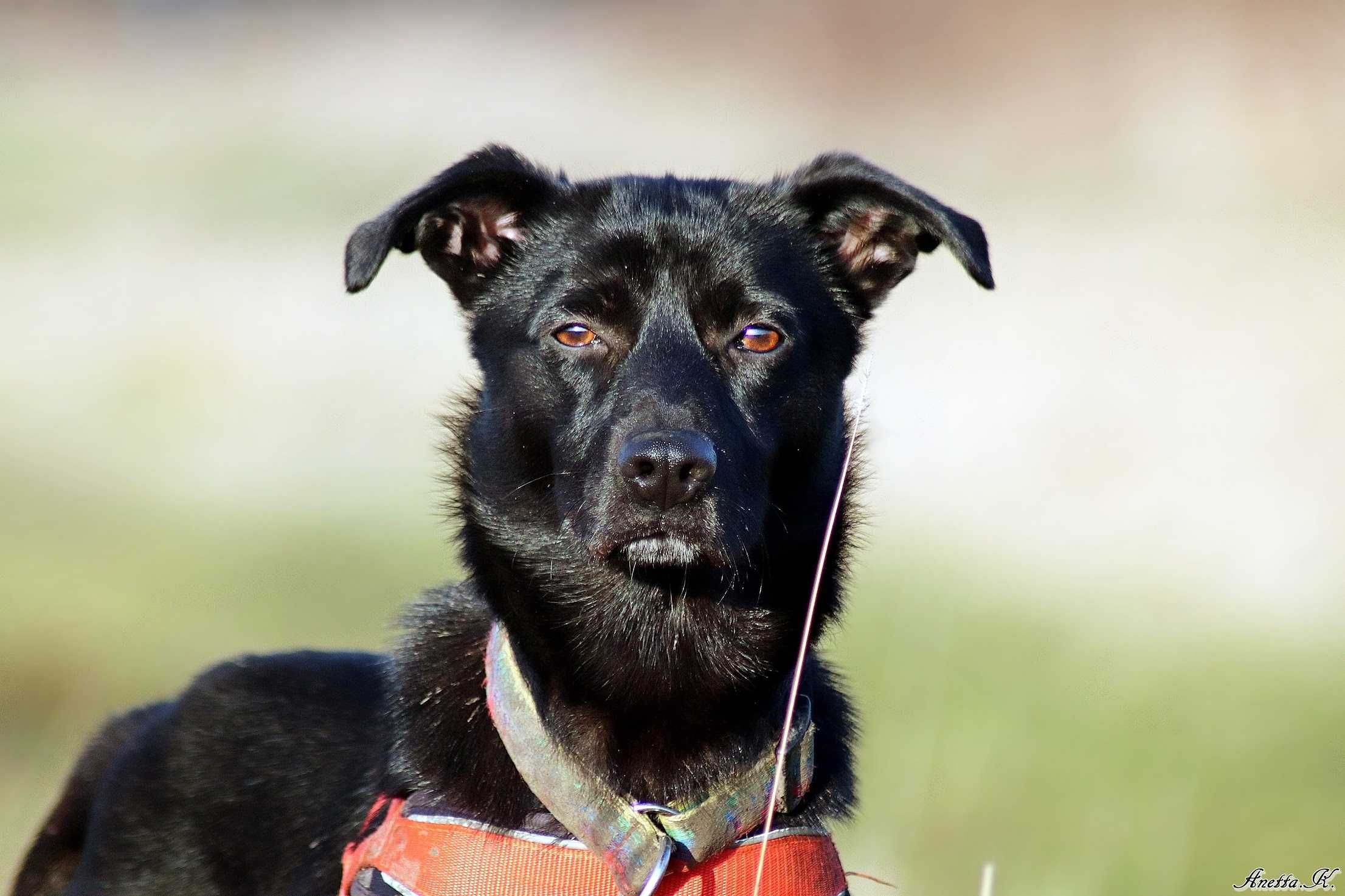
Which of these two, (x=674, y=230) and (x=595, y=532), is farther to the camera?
(x=674, y=230)

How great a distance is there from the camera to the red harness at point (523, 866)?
9.29 feet

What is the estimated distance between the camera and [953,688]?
6.17 meters

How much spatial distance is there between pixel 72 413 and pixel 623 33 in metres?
9.91

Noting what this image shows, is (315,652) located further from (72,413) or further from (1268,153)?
(1268,153)

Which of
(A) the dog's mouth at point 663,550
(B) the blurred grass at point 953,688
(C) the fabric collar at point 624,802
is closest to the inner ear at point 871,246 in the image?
(B) the blurred grass at point 953,688

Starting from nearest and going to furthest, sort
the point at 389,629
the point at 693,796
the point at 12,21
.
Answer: the point at 693,796 < the point at 389,629 < the point at 12,21

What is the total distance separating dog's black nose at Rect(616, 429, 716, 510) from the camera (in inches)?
116

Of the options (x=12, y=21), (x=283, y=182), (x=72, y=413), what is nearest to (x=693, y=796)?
(x=72, y=413)

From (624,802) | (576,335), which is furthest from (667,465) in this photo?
(624,802)

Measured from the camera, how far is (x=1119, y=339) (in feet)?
27.2

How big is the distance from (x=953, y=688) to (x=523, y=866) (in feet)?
11.9

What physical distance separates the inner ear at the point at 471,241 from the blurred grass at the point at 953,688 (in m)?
1.13

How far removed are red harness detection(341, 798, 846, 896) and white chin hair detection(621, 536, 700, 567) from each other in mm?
563

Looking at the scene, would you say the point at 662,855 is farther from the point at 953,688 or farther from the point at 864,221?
the point at 953,688
